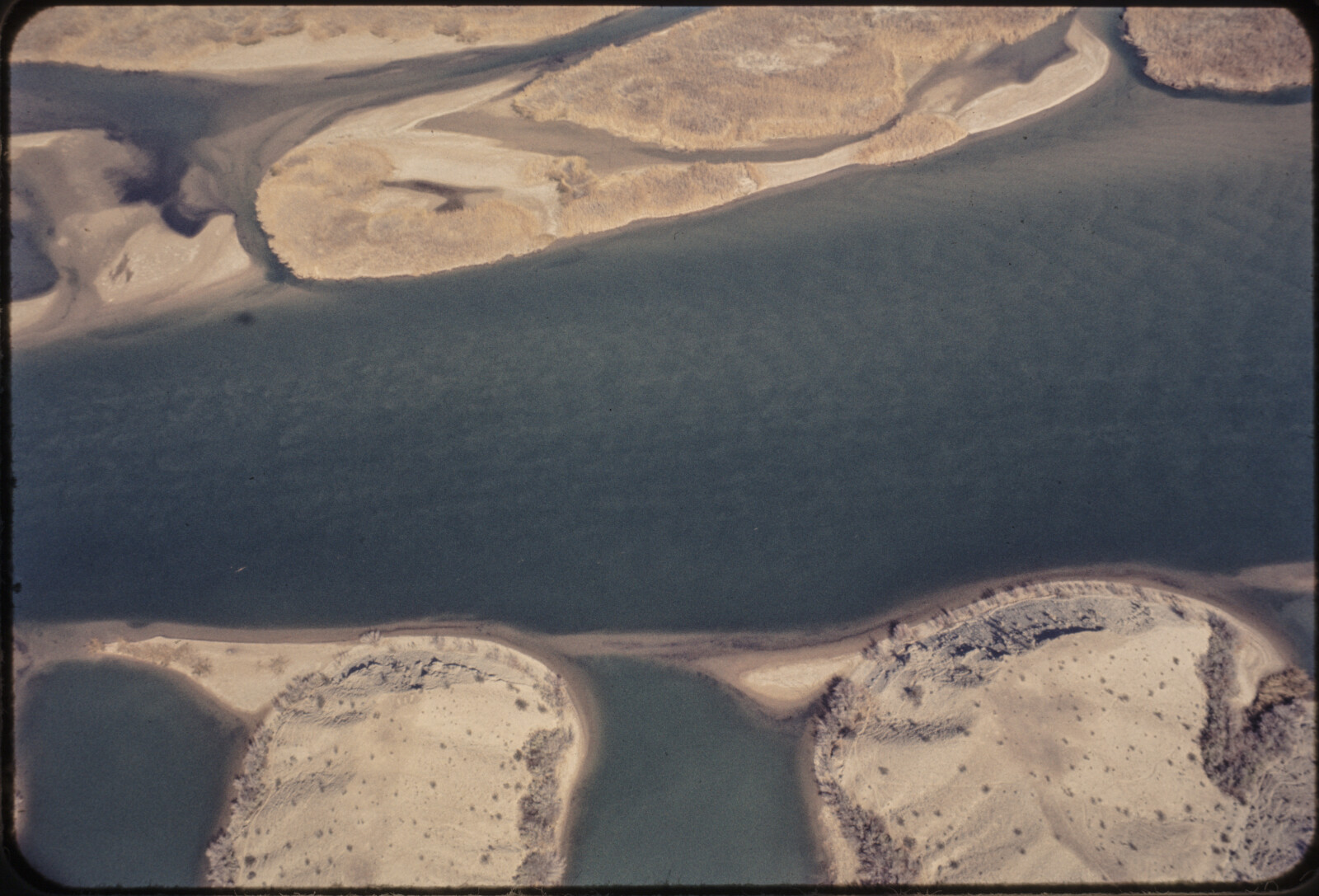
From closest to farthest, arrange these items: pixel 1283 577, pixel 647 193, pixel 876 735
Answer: pixel 876 735, pixel 1283 577, pixel 647 193

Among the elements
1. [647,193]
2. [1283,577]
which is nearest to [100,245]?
[647,193]

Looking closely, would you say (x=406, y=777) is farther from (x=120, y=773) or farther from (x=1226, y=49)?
(x=1226, y=49)

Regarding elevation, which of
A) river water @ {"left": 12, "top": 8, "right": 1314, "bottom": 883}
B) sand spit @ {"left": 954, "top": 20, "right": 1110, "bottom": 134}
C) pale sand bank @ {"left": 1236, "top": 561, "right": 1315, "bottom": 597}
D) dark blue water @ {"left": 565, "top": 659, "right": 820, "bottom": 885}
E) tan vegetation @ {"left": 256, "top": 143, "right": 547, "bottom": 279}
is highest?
sand spit @ {"left": 954, "top": 20, "right": 1110, "bottom": 134}

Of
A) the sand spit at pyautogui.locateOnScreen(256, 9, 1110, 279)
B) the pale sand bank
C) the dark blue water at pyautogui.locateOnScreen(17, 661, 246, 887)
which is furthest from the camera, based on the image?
the sand spit at pyautogui.locateOnScreen(256, 9, 1110, 279)

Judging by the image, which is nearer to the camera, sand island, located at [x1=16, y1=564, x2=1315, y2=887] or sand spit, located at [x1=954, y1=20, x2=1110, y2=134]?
sand island, located at [x1=16, y1=564, x2=1315, y2=887]

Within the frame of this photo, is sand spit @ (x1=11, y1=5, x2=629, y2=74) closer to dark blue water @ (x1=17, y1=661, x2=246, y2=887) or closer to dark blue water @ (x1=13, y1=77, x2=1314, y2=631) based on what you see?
dark blue water @ (x1=13, y1=77, x2=1314, y2=631)

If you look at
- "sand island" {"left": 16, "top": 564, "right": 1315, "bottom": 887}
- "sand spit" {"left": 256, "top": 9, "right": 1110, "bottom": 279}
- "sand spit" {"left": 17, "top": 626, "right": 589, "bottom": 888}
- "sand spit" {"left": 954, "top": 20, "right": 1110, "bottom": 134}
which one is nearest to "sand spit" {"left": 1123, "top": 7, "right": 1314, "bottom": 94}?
"sand spit" {"left": 954, "top": 20, "right": 1110, "bottom": 134}

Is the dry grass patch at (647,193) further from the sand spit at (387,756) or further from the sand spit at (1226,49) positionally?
the sand spit at (1226,49)
